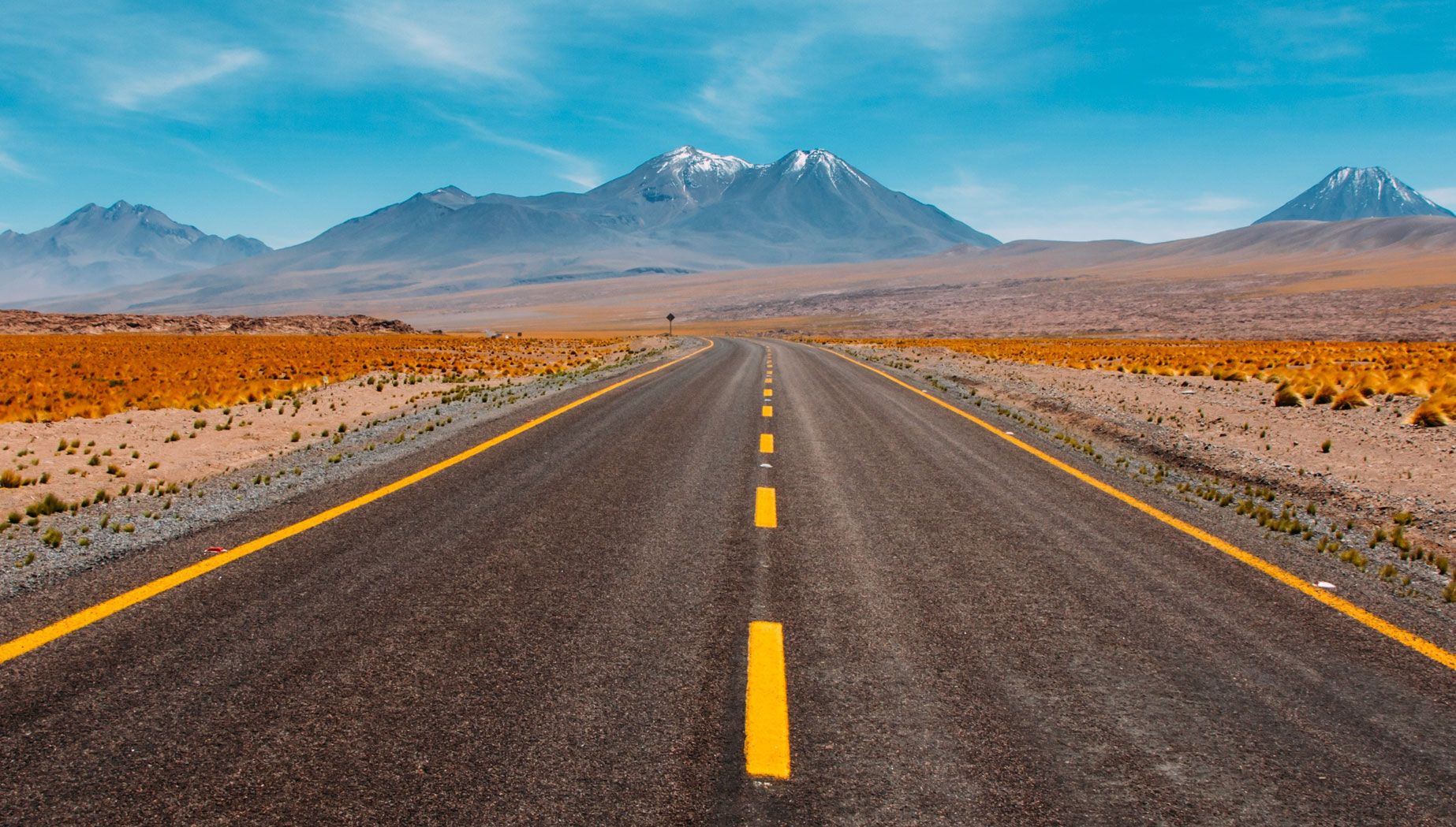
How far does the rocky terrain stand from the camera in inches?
2350

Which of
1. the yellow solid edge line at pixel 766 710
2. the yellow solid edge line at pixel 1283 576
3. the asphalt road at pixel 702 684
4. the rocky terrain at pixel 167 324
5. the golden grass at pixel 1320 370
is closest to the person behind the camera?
the asphalt road at pixel 702 684

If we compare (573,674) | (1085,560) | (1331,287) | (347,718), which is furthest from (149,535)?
(1331,287)

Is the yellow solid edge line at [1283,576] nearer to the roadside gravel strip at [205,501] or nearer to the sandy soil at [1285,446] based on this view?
the sandy soil at [1285,446]

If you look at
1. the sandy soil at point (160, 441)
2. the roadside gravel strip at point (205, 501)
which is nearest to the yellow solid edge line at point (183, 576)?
the roadside gravel strip at point (205, 501)

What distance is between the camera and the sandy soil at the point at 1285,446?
737 centimetres

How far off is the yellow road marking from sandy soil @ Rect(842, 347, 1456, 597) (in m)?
4.54

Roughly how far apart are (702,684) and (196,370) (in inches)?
1006

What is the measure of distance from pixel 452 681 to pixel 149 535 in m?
3.87

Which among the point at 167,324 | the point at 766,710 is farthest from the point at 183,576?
the point at 167,324

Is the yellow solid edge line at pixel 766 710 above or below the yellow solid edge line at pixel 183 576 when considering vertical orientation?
below

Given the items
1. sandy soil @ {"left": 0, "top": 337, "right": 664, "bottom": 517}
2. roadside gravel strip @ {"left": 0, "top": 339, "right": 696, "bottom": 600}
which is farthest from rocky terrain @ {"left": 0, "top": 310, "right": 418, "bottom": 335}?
roadside gravel strip @ {"left": 0, "top": 339, "right": 696, "bottom": 600}

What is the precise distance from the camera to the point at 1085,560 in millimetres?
5512

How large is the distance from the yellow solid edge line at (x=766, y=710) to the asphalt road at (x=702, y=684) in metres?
0.06

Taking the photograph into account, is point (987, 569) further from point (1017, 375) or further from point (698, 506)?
point (1017, 375)
